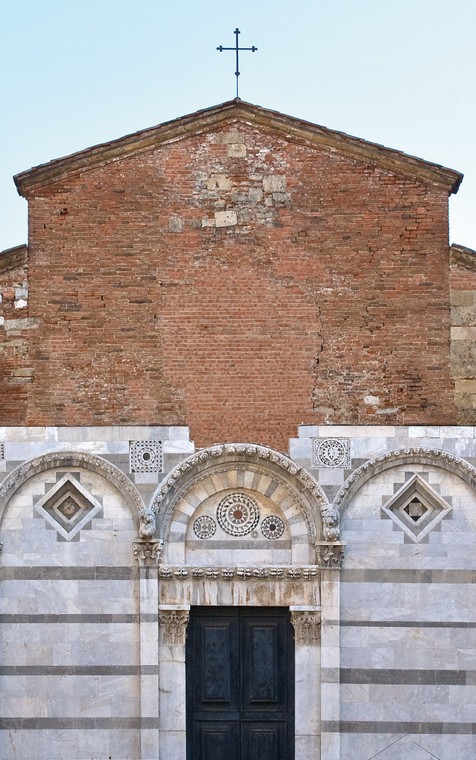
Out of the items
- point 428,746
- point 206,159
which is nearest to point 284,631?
point 428,746

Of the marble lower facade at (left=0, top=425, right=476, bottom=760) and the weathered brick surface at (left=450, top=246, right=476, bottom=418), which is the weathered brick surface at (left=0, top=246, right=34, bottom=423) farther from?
the weathered brick surface at (left=450, top=246, right=476, bottom=418)

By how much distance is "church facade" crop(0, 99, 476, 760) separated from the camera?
13492mm

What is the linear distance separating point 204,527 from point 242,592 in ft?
2.43

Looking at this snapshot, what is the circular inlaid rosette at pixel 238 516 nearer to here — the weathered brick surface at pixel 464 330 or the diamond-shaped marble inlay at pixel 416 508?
the diamond-shaped marble inlay at pixel 416 508

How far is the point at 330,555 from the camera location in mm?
13477

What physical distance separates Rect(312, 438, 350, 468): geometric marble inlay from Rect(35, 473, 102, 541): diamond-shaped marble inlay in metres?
Result: 2.19

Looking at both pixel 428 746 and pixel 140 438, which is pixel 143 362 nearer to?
pixel 140 438

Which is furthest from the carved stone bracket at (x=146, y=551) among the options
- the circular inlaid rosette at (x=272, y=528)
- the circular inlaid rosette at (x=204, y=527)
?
the circular inlaid rosette at (x=272, y=528)

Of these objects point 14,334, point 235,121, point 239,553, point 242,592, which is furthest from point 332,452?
point 235,121

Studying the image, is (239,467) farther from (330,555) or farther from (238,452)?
(330,555)

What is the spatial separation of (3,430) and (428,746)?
16.9 ft

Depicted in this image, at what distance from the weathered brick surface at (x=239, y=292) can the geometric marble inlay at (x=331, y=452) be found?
0.82ft

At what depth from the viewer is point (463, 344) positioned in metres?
13.8

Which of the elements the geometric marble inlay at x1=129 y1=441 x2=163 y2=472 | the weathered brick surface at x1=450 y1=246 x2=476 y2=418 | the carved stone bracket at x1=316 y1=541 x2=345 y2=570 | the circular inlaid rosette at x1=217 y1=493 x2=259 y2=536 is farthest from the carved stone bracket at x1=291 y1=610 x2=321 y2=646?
the weathered brick surface at x1=450 y1=246 x2=476 y2=418
